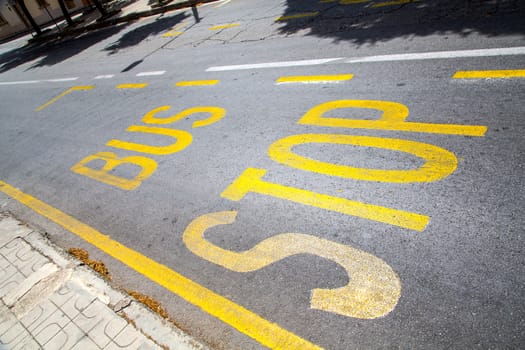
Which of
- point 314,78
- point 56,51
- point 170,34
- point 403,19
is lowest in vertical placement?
point 56,51

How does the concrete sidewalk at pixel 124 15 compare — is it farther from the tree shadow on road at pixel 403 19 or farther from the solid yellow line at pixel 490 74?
the solid yellow line at pixel 490 74

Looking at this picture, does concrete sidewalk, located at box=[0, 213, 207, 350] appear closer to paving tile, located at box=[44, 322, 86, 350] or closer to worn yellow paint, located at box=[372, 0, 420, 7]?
paving tile, located at box=[44, 322, 86, 350]

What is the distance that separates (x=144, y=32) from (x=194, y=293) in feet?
48.3

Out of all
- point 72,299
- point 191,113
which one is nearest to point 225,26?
point 191,113

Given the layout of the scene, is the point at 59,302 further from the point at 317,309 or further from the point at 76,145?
the point at 76,145

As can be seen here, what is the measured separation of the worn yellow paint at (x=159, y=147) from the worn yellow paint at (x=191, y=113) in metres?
0.26

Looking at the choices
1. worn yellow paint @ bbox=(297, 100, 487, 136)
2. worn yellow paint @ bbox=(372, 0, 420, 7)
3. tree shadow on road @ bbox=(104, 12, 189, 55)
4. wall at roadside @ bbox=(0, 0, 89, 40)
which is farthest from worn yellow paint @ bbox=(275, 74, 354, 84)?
wall at roadside @ bbox=(0, 0, 89, 40)

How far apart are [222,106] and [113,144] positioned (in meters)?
2.25

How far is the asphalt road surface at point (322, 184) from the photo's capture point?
2576mm

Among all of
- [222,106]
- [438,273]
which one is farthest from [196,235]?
[222,106]

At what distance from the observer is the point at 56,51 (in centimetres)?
1823

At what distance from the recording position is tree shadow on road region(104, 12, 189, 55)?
1384 centimetres

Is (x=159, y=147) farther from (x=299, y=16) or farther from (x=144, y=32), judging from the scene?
(x=144, y=32)

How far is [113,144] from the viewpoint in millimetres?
6293
